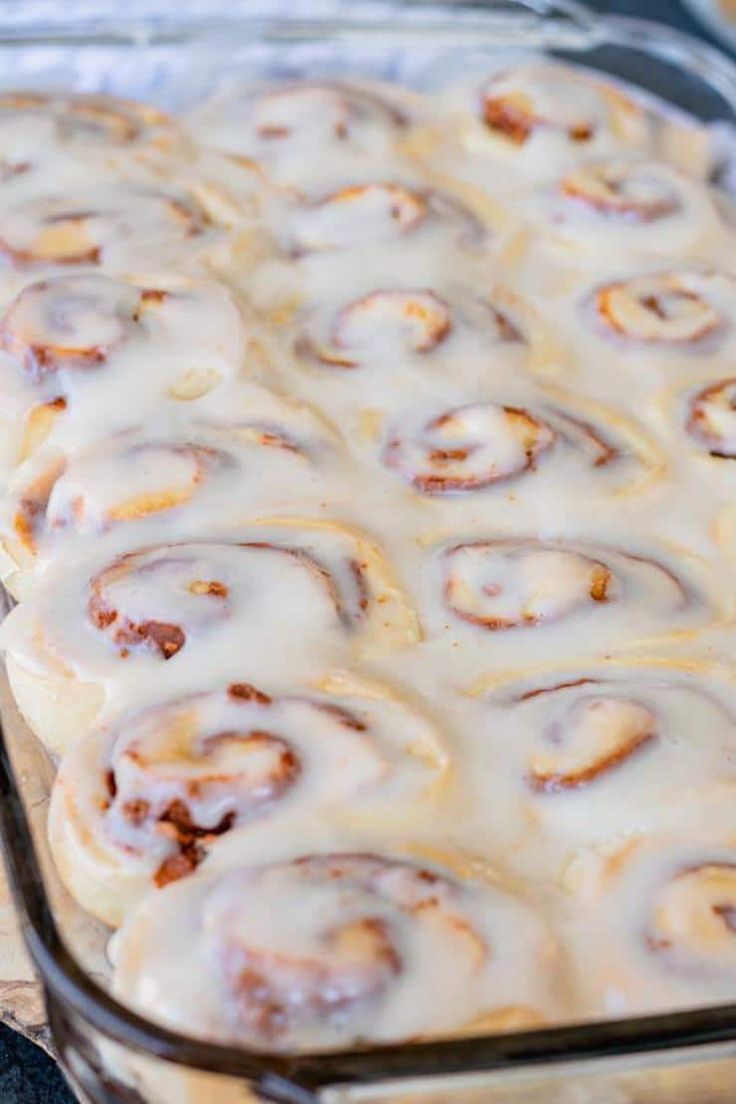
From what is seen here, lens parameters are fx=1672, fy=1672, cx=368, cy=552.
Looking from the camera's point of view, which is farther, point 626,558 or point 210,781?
point 626,558

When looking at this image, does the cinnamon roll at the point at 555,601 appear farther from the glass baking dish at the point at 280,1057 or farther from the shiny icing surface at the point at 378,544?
the glass baking dish at the point at 280,1057

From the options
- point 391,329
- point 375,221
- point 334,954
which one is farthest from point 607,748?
point 375,221

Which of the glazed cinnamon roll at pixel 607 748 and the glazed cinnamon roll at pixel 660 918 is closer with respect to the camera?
the glazed cinnamon roll at pixel 660 918

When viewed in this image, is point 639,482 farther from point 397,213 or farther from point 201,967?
point 201,967

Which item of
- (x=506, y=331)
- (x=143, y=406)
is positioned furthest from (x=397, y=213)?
(x=143, y=406)

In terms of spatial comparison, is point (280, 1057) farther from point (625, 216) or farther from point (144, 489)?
point (625, 216)

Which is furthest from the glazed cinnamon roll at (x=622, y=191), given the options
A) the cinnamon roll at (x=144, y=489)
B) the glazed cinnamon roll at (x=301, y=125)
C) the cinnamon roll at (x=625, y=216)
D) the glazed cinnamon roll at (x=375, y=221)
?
the cinnamon roll at (x=144, y=489)
